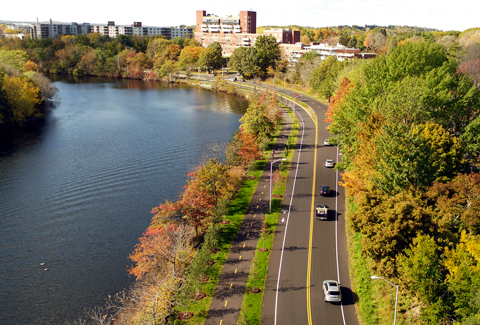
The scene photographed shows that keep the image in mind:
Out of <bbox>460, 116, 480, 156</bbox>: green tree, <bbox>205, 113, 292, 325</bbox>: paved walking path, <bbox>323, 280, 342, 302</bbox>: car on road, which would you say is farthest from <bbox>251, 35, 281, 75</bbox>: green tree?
<bbox>323, 280, 342, 302</bbox>: car on road

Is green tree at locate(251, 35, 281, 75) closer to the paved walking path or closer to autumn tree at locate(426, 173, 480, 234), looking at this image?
the paved walking path

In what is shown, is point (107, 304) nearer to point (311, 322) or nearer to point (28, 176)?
point (311, 322)

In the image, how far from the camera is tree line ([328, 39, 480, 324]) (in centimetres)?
3052

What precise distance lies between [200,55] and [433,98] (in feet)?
468

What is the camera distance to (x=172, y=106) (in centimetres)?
12812

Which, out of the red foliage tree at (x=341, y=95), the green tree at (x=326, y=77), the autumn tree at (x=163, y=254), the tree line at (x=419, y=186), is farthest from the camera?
the green tree at (x=326, y=77)

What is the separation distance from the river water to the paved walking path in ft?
36.1

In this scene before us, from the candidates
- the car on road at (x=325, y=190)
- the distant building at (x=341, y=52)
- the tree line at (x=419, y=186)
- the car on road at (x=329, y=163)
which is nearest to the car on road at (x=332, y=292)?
the tree line at (x=419, y=186)

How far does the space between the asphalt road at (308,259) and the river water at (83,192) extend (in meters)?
16.3

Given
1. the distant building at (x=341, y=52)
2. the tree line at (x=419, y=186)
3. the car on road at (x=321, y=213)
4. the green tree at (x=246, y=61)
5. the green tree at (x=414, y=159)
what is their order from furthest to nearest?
the green tree at (x=246, y=61), the distant building at (x=341, y=52), the car on road at (x=321, y=213), the green tree at (x=414, y=159), the tree line at (x=419, y=186)

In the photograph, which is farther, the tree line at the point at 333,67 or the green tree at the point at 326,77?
the green tree at the point at 326,77

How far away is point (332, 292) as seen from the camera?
1372 inches

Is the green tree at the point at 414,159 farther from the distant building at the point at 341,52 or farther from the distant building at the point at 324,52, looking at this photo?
the distant building at the point at 341,52

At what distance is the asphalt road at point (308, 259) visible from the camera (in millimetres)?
34000
